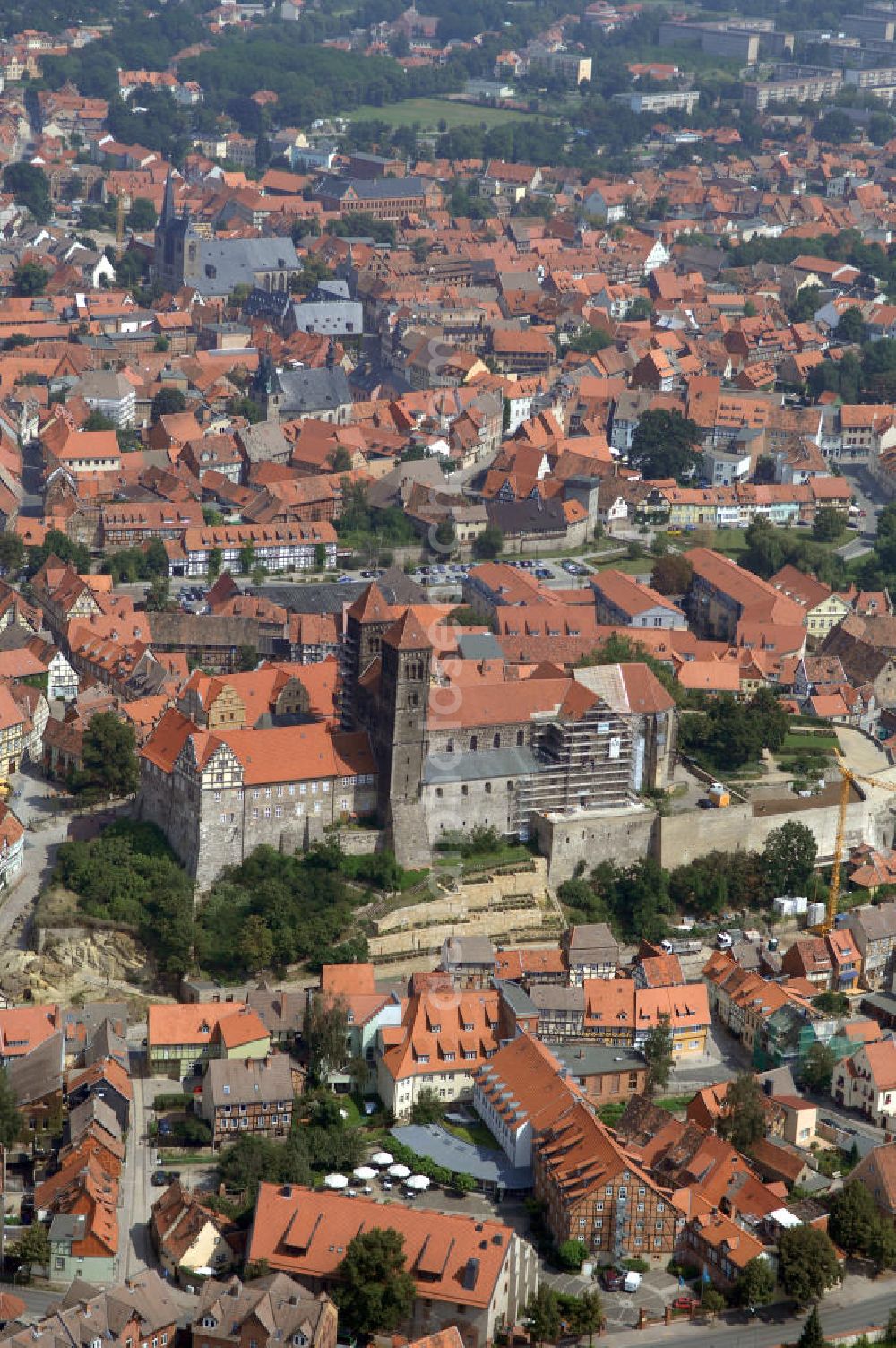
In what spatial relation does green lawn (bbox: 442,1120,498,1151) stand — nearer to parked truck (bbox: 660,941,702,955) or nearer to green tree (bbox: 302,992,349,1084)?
green tree (bbox: 302,992,349,1084)

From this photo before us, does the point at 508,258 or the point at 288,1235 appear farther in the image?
the point at 508,258

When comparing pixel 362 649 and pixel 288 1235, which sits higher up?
pixel 362 649

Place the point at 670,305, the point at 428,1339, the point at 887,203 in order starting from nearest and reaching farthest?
the point at 428,1339, the point at 670,305, the point at 887,203

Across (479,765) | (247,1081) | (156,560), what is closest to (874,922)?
(479,765)

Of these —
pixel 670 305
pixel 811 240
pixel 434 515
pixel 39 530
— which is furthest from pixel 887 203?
pixel 39 530

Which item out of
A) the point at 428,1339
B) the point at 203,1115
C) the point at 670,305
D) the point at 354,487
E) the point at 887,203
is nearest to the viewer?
the point at 428,1339

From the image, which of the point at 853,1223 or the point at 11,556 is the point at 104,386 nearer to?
the point at 11,556

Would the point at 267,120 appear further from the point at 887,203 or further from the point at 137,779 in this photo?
the point at 137,779
